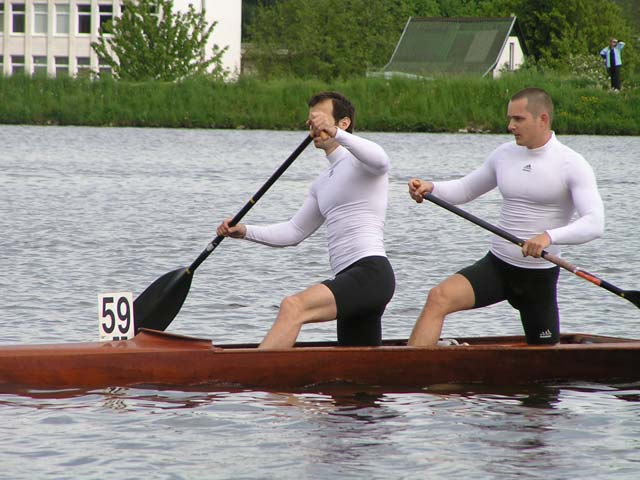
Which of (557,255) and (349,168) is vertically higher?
(349,168)

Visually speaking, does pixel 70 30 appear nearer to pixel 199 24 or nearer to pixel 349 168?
pixel 199 24

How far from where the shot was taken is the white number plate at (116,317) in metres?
8.73

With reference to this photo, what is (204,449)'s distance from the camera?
7598mm

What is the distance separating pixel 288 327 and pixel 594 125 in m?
42.0

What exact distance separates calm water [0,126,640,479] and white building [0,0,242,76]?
6105cm

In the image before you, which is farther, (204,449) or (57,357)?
(57,357)

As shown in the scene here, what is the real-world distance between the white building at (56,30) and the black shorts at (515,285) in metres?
79.7

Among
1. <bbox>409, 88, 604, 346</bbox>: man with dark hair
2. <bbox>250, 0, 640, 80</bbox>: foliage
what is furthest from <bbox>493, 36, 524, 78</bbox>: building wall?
<bbox>409, 88, 604, 346</bbox>: man with dark hair

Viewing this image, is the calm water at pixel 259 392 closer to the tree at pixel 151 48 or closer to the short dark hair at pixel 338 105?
the short dark hair at pixel 338 105

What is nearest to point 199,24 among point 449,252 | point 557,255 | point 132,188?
point 132,188

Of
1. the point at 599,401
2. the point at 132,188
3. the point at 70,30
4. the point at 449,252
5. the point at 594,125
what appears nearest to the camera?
the point at 599,401

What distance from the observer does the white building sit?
87.6 m

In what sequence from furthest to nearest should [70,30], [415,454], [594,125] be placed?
[70,30] < [594,125] < [415,454]

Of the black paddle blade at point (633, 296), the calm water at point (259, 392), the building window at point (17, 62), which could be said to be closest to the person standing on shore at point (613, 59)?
the calm water at point (259, 392)
